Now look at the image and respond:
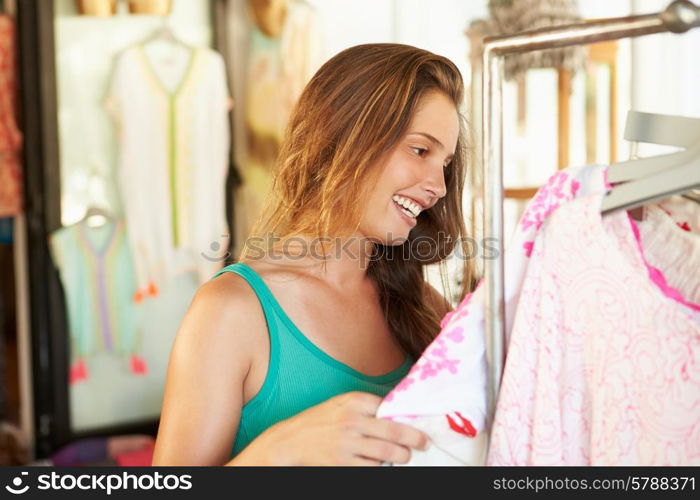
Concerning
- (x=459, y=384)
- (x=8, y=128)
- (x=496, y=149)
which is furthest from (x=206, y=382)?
(x=8, y=128)

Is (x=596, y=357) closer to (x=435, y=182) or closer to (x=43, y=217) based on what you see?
(x=435, y=182)

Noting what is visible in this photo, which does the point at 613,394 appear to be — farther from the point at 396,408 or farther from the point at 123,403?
the point at 123,403

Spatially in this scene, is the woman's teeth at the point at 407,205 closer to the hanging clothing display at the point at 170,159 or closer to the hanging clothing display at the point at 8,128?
the hanging clothing display at the point at 170,159

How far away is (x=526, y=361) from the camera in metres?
0.80

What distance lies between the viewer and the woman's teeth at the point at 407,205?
118 centimetres

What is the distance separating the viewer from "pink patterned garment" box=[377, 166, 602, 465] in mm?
831

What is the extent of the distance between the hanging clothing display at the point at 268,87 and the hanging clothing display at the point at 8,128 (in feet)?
2.85

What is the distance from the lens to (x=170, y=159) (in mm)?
3078

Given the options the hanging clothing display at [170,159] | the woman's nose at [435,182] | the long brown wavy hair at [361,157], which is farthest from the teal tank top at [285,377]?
the hanging clothing display at [170,159]

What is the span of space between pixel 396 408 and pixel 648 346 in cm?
27

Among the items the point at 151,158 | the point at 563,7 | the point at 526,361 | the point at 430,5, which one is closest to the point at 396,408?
the point at 526,361
